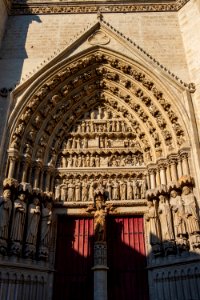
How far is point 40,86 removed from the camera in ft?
25.8

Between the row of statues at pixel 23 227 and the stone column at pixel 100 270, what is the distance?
1.03 m

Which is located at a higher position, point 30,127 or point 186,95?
point 186,95

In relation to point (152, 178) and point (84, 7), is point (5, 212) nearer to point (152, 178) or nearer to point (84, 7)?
point (152, 178)

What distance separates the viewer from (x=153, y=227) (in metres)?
6.57

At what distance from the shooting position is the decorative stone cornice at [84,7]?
9.37 metres

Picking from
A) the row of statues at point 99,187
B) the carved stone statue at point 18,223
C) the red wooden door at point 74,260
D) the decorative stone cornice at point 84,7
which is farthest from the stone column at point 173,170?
the decorative stone cornice at point 84,7

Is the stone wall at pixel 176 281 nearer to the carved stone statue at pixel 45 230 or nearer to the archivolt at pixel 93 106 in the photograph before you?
the carved stone statue at pixel 45 230

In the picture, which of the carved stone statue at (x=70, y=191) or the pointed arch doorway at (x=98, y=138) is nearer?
the pointed arch doorway at (x=98, y=138)

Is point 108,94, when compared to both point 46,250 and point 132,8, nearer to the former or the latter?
point 132,8

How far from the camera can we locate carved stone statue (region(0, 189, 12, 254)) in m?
5.99

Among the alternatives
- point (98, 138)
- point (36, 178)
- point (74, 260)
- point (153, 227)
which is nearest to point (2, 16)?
A: point (98, 138)

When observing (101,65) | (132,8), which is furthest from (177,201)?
(132,8)

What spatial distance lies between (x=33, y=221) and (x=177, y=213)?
2.92m

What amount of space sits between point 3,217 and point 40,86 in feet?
11.1
